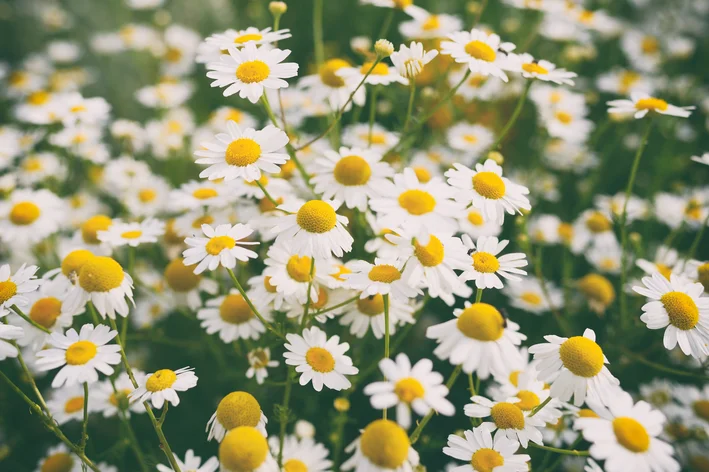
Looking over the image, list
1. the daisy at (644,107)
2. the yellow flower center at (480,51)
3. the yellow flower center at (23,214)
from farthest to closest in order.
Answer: the yellow flower center at (23,214) → the daisy at (644,107) → the yellow flower center at (480,51)

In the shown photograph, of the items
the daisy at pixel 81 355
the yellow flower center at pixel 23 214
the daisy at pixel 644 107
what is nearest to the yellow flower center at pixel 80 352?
the daisy at pixel 81 355

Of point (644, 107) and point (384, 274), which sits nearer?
point (384, 274)

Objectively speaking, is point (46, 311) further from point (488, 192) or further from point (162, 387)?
point (488, 192)

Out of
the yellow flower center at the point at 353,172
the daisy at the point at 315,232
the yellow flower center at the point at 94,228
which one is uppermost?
the yellow flower center at the point at 353,172

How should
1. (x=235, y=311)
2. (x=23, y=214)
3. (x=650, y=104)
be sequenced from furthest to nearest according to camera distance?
(x=23, y=214) < (x=650, y=104) < (x=235, y=311)

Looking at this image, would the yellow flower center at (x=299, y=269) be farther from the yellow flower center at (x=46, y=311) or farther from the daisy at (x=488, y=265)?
the yellow flower center at (x=46, y=311)

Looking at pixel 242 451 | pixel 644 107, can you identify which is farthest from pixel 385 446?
pixel 644 107
